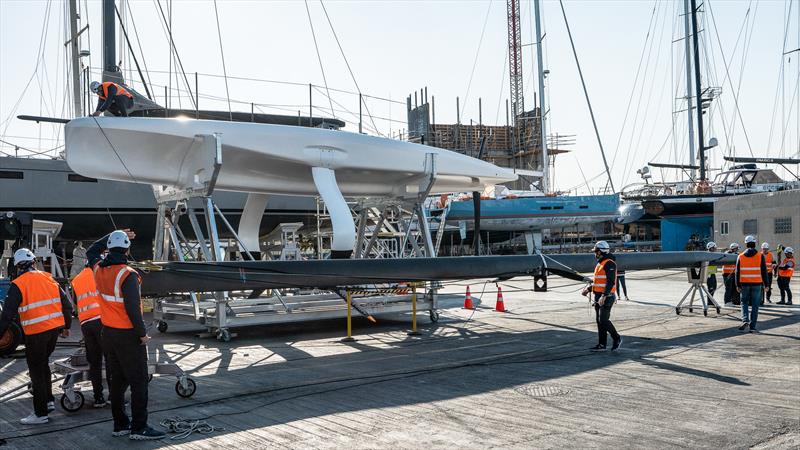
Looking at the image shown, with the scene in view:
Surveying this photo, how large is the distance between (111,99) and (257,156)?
9.16ft

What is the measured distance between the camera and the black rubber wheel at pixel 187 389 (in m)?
7.54

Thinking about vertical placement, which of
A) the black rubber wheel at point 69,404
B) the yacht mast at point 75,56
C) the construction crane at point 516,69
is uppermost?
the construction crane at point 516,69

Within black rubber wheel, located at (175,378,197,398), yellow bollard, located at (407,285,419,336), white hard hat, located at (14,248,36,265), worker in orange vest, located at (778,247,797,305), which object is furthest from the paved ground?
worker in orange vest, located at (778,247,797,305)

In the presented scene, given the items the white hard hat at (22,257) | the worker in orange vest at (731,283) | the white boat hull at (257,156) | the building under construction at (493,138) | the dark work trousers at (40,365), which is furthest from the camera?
the building under construction at (493,138)

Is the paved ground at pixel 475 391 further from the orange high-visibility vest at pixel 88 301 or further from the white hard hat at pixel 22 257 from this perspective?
the white hard hat at pixel 22 257

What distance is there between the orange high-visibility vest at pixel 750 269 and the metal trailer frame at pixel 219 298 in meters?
5.44

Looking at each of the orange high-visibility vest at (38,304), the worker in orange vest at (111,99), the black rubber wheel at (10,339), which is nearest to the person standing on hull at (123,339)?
the orange high-visibility vest at (38,304)

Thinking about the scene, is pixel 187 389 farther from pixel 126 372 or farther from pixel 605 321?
pixel 605 321

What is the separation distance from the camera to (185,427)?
20.6ft

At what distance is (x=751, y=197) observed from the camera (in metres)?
30.6

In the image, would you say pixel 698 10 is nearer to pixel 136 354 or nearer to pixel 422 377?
pixel 422 377

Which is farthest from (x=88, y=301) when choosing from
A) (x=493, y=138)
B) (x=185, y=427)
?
(x=493, y=138)

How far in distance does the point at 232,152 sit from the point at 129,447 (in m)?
8.03

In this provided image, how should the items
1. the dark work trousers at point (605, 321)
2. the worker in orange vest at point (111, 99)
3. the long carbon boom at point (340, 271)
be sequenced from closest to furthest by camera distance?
1. the long carbon boom at point (340, 271)
2. the dark work trousers at point (605, 321)
3. the worker in orange vest at point (111, 99)
